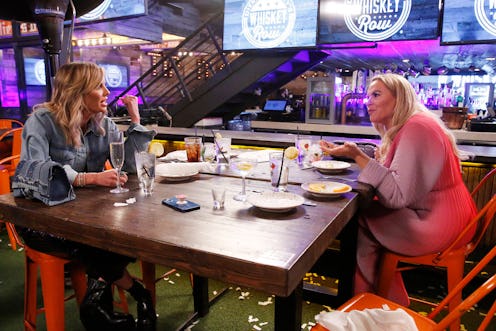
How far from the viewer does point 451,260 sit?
76.6 inches

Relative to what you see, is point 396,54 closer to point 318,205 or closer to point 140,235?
point 318,205

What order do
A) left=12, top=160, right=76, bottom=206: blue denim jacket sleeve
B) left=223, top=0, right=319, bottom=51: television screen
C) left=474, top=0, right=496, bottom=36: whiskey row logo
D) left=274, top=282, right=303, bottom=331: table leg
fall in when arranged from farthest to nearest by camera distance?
left=223, top=0, right=319, bottom=51: television screen < left=474, top=0, right=496, bottom=36: whiskey row logo < left=12, top=160, right=76, bottom=206: blue denim jacket sleeve < left=274, top=282, right=303, bottom=331: table leg

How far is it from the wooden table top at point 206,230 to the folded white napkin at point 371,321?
25cm

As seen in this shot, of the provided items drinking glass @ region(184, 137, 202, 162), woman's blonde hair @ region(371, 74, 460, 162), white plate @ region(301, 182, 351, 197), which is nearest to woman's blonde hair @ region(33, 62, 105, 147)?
drinking glass @ region(184, 137, 202, 162)

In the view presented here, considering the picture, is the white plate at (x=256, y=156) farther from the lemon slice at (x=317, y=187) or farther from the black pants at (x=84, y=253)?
the black pants at (x=84, y=253)

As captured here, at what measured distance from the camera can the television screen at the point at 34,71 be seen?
7719 millimetres

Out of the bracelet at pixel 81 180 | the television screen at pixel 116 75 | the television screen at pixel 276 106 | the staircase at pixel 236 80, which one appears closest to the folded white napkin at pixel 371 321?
the bracelet at pixel 81 180

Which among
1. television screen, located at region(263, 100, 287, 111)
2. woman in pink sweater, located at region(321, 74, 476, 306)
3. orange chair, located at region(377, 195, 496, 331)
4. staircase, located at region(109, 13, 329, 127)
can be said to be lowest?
orange chair, located at region(377, 195, 496, 331)

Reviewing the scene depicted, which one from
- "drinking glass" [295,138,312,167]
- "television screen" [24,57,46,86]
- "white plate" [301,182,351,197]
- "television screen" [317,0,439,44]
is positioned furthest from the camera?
"television screen" [24,57,46,86]

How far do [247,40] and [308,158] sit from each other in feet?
10.0

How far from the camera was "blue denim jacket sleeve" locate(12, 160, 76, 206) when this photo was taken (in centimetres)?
157

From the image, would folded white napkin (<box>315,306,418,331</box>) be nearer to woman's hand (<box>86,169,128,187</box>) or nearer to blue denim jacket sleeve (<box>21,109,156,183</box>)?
woman's hand (<box>86,169,128,187</box>)

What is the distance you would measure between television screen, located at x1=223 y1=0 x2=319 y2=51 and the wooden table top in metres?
3.46

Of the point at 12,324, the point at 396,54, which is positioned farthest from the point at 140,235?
the point at 396,54
